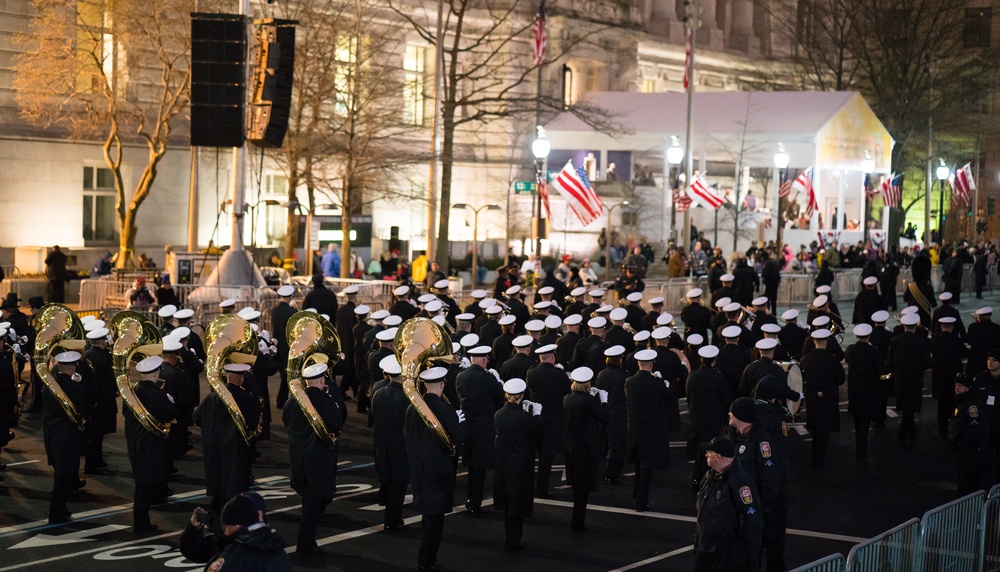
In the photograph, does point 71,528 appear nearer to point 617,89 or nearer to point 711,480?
point 711,480

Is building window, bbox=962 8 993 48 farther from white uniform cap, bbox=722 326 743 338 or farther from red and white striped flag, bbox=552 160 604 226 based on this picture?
white uniform cap, bbox=722 326 743 338

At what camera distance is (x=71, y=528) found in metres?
12.8

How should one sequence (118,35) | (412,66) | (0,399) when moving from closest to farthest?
(0,399), (118,35), (412,66)

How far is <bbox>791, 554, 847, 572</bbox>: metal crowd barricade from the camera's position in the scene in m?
7.71

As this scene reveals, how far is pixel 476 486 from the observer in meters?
13.7

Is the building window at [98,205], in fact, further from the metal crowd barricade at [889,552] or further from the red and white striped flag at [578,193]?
the metal crowd barricade at [889,552]

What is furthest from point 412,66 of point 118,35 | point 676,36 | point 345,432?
point 345,432

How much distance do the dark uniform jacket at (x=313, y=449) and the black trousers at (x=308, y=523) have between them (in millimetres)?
65

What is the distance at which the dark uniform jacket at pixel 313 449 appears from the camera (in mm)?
11945

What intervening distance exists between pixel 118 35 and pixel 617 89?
32.0 m

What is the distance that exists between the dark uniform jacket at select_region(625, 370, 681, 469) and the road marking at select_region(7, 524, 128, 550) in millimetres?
5152

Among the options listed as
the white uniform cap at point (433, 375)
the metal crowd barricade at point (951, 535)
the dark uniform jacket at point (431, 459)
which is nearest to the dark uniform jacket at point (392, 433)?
the dark uniform jacket at point (431, 459)

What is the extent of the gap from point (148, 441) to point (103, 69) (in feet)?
83.3

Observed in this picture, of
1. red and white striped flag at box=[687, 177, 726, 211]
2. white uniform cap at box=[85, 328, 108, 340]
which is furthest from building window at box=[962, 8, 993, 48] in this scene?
white uniform cap at box=[85, 328, 108, 340]
